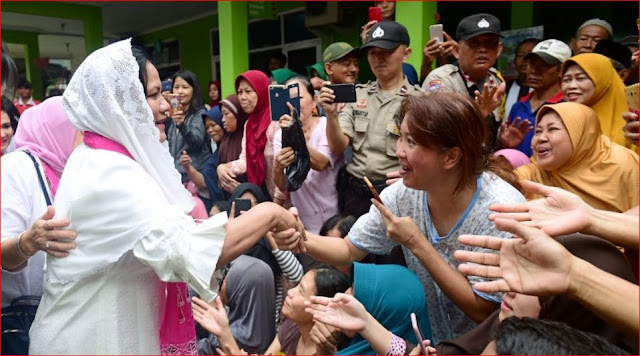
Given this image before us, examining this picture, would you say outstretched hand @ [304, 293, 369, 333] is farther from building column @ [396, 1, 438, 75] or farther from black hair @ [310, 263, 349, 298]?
building column @ [396, 1, 438, 75]

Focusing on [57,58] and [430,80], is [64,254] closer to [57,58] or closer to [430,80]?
[430,80]

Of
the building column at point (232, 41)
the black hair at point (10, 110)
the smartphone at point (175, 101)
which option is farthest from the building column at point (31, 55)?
the black hair at point (10, 110)

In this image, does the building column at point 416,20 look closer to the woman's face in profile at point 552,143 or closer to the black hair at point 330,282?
the woman's face in profile at point 552,143

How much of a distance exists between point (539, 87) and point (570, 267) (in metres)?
2.46

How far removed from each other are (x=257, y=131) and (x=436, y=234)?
2095 millimetres

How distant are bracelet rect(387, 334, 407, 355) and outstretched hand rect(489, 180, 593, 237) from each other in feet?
1.83

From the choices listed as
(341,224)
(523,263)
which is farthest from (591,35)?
(523,263)

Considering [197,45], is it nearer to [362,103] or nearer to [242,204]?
[362,103]

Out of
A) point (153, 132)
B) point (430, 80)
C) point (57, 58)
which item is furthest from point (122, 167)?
point (57, 58)

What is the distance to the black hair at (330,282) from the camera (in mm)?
2193

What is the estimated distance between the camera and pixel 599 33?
3.80m

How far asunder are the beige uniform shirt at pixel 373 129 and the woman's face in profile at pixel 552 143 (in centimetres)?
71

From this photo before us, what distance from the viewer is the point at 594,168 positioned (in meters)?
2.34

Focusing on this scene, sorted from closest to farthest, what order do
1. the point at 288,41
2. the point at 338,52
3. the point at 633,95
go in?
the point at 633,95 < the point at 338,52 < the point at 288,41
